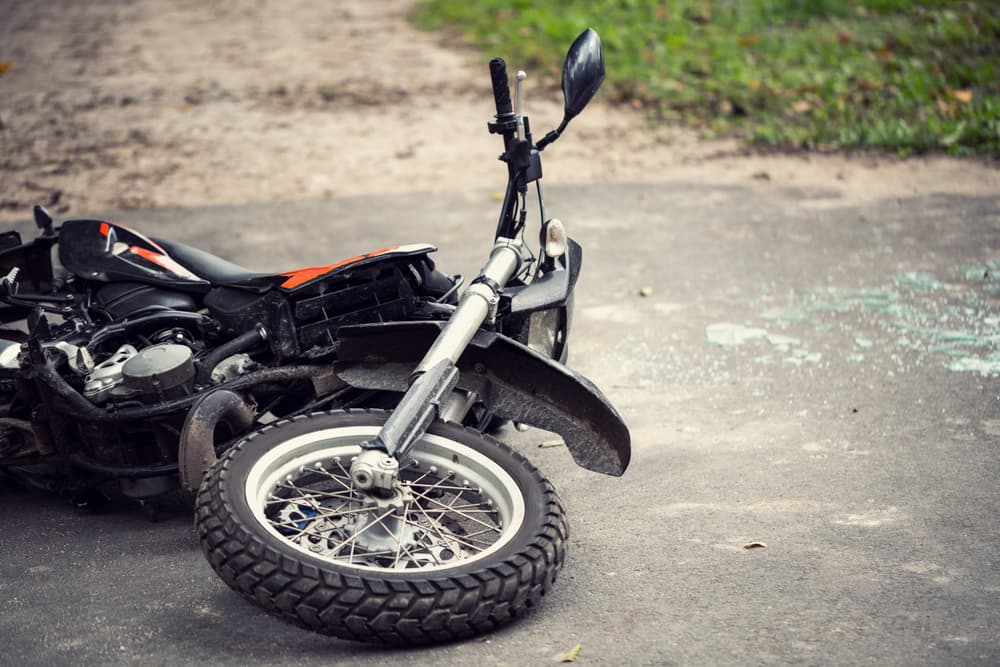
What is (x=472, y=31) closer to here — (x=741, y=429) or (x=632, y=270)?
(x=632, y=270)

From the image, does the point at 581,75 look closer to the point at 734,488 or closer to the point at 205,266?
the point at 734,488

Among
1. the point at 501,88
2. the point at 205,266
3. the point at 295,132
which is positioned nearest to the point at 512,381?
the point at 501,88

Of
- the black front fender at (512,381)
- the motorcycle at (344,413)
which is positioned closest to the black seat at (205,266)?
the motorcycle at (344,413)

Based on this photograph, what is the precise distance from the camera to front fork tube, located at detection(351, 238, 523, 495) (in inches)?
118

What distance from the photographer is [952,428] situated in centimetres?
435

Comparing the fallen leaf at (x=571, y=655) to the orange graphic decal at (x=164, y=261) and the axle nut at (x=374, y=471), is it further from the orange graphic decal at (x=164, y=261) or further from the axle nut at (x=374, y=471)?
the orange graphic decal at (x=164, y=261)

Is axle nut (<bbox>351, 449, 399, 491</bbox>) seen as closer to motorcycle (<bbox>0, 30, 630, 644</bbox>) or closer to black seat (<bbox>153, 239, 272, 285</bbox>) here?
motorcycle (<bbox>0, 30, 630, 644</bbox>)

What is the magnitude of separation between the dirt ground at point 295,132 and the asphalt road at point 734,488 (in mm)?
989

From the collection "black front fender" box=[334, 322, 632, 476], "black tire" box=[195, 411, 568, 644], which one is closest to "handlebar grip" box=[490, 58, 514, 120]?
"black front fender" box=[334, 322, 632, 476]

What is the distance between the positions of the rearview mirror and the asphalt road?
1.36m

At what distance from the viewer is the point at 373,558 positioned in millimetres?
3125

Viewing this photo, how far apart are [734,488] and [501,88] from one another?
5.20ft

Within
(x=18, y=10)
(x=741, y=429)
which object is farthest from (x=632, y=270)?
(x=18, y=10)

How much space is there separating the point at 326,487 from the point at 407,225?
3837 mm
